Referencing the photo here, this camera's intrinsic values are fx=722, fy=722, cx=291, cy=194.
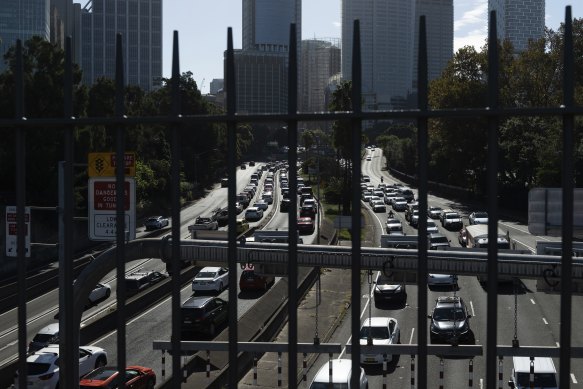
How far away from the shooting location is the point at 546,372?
1478cm

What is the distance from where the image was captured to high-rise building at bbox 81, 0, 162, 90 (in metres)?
193

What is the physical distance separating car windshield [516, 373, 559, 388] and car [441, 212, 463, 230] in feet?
84.7

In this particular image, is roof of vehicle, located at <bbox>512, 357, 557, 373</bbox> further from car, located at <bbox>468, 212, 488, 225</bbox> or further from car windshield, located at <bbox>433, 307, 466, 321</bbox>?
car, located at <bbox>468, 212, 488, 225</bbox>

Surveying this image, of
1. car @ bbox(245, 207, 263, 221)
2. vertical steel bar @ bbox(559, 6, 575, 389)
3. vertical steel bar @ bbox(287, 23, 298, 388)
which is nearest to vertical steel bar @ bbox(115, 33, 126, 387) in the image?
vertical steel bar @ bbox(287, 23, 298, 388)

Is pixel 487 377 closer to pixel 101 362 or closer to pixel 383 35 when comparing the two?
pixel 101 362

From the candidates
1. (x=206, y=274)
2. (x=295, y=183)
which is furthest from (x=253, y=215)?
(x=295, y=183)

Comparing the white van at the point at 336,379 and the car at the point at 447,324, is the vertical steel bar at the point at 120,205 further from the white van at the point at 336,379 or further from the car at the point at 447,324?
the car at the point at 447,324

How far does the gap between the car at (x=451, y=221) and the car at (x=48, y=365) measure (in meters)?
27.1

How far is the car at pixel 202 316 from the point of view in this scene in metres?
20.7

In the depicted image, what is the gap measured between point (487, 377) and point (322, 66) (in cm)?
17251

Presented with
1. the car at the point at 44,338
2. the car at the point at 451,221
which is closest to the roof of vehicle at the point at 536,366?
the car at the point at 44,338

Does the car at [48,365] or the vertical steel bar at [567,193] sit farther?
the car at [48,365]

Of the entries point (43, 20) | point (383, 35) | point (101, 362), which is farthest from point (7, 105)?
point (383, 35)

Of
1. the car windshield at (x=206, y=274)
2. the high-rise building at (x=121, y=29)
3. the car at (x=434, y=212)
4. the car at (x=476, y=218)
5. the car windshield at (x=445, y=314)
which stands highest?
the high-rise building at (x=121, y=29)
